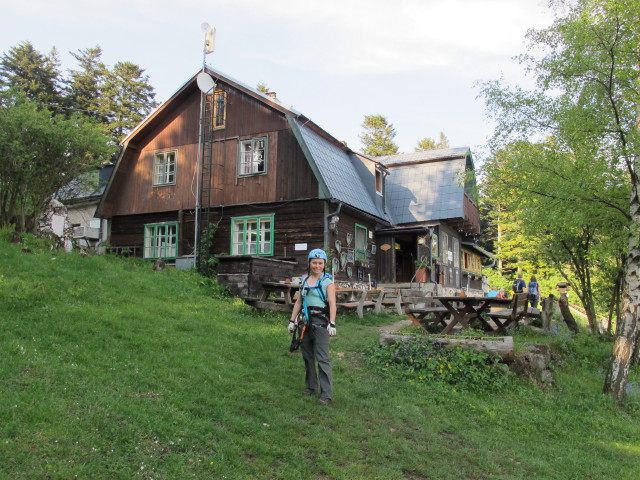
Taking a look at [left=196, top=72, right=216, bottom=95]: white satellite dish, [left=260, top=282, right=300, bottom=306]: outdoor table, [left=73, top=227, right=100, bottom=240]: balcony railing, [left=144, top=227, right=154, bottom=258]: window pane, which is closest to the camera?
[left=260, top=282, right=300, bottom=306]: outdoor table

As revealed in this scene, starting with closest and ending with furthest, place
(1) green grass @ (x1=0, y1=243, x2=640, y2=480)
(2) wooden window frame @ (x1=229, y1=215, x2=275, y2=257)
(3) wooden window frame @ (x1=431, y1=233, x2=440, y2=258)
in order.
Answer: (1) green grass @ (x1=0, y1=243, x2=640, y2=480) < (2) wooden window frame @ (x1=229, y1=215, x2=275, y2=257) < (3) wooden window frame @ (x1=431, y1=233, x2=440, y2=258)

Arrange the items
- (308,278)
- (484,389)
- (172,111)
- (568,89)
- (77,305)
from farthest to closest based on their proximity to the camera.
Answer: (172,111), (568,89), (77,305), (484,389), (308,278)

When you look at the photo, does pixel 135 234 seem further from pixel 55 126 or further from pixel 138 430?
pixel 138 430

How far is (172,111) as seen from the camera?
20250 millimetres

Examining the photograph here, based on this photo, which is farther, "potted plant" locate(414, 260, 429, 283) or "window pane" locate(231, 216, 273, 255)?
"potted plant" locate(414, 260, 429, 283)

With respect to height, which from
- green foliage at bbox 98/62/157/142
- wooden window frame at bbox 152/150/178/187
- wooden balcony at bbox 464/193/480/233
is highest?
green foliage at bbox 98/62/157/142

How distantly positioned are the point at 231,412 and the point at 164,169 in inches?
637

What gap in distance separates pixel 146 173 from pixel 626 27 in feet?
55.0

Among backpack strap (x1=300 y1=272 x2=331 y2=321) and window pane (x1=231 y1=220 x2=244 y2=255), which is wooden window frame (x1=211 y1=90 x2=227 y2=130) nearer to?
window pane (x1=231 y1=220 x2=244 y2=255)

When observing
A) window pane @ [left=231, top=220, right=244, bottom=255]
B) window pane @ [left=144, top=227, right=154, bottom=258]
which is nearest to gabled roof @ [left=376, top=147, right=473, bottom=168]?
window pane @ [left=231, top=220, right=244, bottom=255]

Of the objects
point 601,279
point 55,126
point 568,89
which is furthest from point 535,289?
point 55,126

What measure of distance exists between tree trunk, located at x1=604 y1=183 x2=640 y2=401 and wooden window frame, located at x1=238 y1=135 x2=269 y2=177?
12.0m

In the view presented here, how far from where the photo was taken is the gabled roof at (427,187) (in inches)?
859

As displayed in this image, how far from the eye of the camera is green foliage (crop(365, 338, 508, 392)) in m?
7.63
